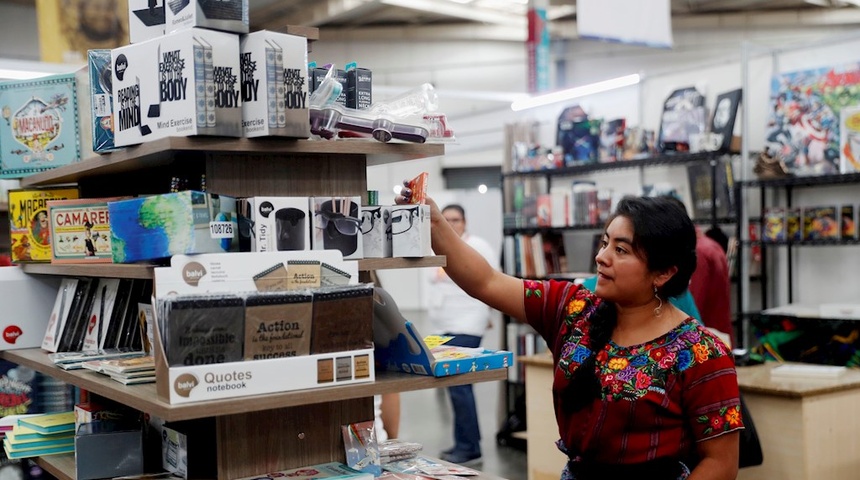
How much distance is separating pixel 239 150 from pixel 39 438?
4.44 ft

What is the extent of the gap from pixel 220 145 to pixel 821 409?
2979 mm

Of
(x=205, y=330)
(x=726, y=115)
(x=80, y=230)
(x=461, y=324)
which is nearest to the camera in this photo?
(x=205, y=330)

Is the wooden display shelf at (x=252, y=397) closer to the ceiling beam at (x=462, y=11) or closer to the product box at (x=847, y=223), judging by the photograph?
the product box at (x=847, y=223)

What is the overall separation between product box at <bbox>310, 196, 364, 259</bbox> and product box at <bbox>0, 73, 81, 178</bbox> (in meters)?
1.13

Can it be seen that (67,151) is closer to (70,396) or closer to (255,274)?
(70,396)

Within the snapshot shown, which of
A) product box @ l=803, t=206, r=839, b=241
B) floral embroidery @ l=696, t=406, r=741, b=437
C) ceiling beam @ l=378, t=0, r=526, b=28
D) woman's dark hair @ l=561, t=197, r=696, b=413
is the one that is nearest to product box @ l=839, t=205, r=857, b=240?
product box @ l=803, t=206, r=839, b=241

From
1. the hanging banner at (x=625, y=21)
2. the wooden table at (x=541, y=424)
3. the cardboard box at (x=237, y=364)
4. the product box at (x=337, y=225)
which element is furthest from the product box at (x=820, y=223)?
the cardboard box at (x=237, y=364)

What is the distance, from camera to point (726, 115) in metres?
5.57

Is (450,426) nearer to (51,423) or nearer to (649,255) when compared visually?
(51,423)

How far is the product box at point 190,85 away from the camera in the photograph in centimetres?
182

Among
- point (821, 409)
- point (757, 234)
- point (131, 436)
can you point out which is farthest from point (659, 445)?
point (757, 234)

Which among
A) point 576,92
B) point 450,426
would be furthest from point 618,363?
point 450,426

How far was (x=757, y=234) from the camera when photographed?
5531 mm

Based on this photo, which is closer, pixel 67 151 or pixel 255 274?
pixel 255 274
